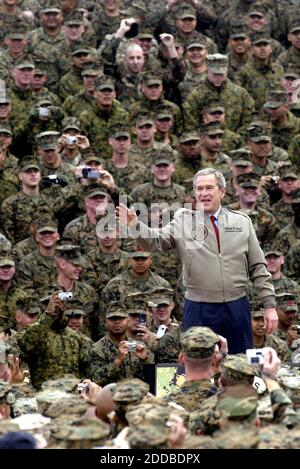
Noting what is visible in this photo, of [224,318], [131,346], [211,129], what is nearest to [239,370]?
[224,318]

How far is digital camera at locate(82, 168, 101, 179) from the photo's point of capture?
1492 cm

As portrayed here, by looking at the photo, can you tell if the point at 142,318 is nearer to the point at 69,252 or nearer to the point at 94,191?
the point at 69,252

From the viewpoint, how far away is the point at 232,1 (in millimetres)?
19359

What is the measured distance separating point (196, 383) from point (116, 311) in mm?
4141

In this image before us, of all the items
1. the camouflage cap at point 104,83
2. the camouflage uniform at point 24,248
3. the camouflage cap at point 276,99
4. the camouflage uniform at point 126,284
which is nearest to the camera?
the camouflage uniform at point 126,284

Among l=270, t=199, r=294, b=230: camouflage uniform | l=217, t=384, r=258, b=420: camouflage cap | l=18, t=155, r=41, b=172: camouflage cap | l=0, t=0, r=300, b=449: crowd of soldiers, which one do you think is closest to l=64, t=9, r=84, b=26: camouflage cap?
l=0, t=0, r=300, b=449: crowd of soldiers

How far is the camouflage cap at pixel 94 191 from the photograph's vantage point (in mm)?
14906

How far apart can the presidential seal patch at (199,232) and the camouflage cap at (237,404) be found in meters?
2.62

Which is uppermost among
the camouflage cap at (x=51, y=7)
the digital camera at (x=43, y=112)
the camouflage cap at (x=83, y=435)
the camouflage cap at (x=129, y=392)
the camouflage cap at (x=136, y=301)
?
the camouflage cap at (x=83, y=435)

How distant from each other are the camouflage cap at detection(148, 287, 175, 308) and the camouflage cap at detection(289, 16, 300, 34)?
17.8 ft

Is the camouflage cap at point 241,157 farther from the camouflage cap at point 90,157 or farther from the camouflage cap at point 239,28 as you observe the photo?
the camouflage cap at point 239,28

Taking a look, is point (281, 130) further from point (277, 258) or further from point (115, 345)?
point (115, 345)

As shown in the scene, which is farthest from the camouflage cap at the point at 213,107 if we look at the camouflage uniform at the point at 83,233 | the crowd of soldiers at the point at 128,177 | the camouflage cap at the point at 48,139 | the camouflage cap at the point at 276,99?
the camouflage uniform at the point at 83,233

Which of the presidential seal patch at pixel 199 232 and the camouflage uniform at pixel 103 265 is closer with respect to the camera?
the presidential seal patch at pixel 199 232
